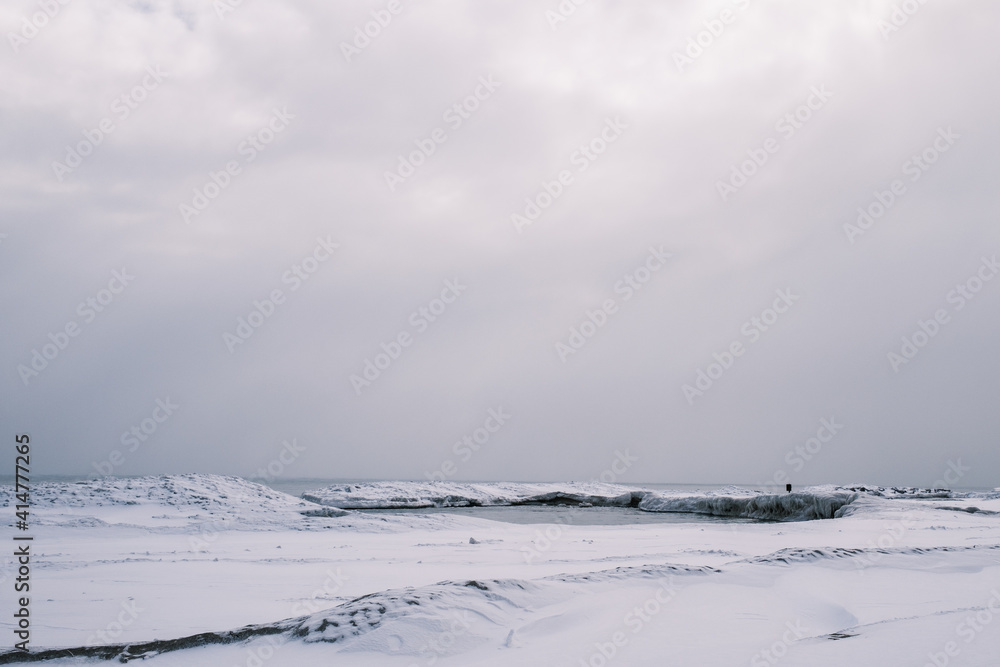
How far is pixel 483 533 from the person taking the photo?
13773 mm

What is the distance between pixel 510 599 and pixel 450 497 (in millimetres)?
30862

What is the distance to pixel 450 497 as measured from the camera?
3544 cm

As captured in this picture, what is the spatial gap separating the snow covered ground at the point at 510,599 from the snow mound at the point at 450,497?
19.3 meters

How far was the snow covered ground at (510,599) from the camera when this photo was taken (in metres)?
4.19

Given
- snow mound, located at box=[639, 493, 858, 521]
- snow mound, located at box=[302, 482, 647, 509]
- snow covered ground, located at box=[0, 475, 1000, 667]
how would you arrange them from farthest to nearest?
snow mound, located at box=[302, 482, 647, 509], snow mound, located at box=[639, 493, 858, 521], snow covered ground, located at box=[0, 475, 1000, 667]

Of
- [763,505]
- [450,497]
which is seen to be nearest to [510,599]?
[763,505]

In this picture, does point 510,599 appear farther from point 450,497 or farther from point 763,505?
point 450,497

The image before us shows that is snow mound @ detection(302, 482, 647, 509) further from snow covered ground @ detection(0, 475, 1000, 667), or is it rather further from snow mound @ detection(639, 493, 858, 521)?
snow covered ground @ detection(0, 475, 1000, 667)

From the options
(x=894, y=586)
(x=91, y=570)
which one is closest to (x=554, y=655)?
(x=894, y=586)

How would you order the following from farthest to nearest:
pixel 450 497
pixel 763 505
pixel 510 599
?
pixel 450 497 < pixel 763 505 < pixel 510 599

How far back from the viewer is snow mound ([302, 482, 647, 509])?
1262 inches

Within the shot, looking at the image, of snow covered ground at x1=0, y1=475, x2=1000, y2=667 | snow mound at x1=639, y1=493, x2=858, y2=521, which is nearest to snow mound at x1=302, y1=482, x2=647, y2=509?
snow mound at x1=639, y1=493, x2=858, y2=521

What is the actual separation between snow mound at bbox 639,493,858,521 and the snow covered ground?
12.7 m

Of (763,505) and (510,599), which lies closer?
(510,599)
